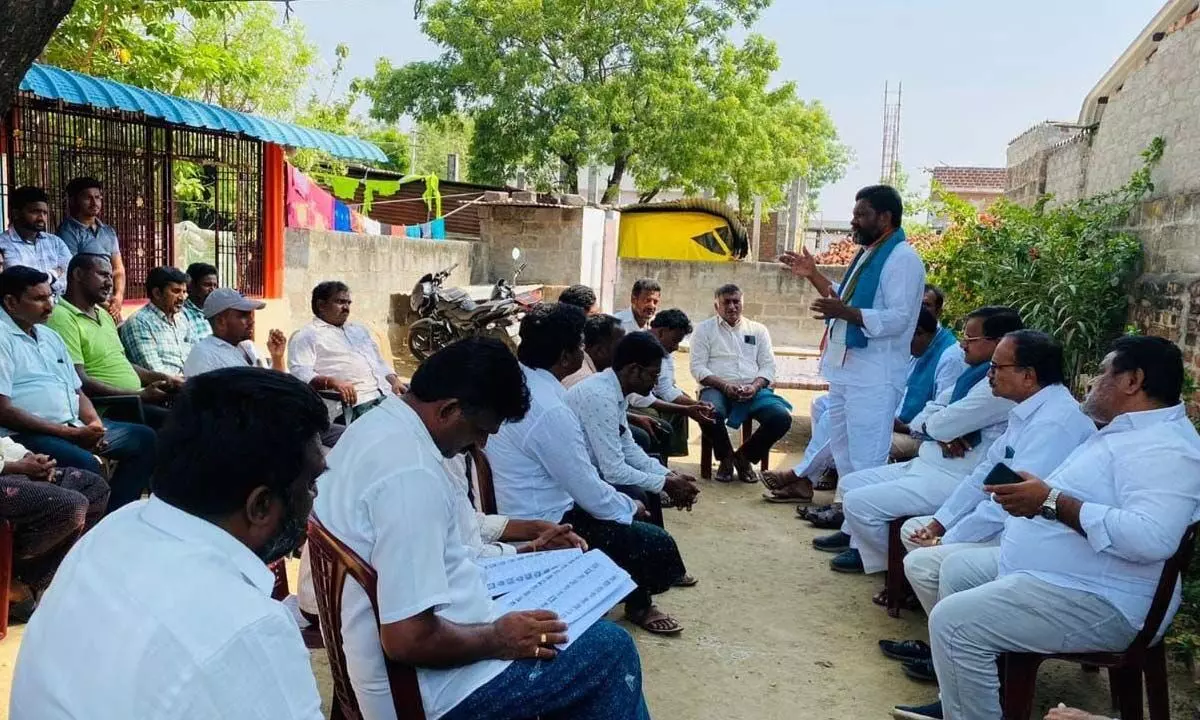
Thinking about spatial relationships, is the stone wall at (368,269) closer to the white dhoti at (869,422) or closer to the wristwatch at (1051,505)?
Answer: the white dhoti at (869,422)

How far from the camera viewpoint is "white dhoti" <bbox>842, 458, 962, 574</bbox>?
4.23 meters

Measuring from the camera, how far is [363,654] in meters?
2.12

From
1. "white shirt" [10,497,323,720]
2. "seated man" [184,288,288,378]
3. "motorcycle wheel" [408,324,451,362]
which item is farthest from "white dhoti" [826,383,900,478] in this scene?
"motorcycle wheel" [408,324,451,362]

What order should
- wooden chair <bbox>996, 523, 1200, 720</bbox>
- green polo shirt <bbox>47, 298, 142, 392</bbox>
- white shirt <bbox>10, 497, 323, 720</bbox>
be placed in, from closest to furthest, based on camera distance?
white shirt <bbox>10, 497, 323, 720</bbox> < wooden chair <bbox>996, 523, 1200, 720</bbox> < green polo shirt <bbox>47, 298, 142, 392</bbox>

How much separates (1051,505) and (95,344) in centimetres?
433

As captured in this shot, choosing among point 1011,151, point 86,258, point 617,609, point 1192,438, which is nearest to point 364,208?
point 1011,151

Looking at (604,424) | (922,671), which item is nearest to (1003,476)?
(922,671)

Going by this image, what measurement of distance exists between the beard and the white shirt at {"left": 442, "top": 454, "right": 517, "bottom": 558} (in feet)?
2.19

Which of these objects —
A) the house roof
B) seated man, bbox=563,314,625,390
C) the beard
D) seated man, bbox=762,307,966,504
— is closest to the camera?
the beard

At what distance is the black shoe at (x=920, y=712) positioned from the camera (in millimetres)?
3281

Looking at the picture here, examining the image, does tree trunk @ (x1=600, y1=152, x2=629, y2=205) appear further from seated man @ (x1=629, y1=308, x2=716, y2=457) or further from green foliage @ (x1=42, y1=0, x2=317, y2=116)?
seated man @ (x1=629, y1=308, x2=716, y2=457)

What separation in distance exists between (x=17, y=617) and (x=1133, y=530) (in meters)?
4.04

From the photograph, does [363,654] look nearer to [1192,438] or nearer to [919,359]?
[1192,438]

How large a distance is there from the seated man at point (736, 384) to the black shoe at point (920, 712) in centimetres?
323
